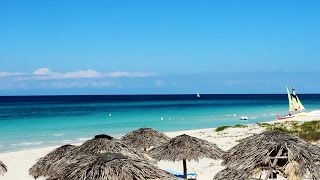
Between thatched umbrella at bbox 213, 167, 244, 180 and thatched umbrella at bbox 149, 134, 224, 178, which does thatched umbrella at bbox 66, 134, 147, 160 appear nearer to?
thatched umbrella at bbox 213, 167, 244, 180

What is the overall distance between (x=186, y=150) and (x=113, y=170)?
7.63 meters

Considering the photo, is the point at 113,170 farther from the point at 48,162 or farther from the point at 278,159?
the point at 48,162

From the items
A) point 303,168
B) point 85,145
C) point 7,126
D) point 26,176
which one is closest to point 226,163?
point 303,168

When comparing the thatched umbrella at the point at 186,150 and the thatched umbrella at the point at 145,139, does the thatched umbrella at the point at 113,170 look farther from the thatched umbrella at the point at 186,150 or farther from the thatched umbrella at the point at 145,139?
the thatched umbrella at the point at 145,139

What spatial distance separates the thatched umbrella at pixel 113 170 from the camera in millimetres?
6969

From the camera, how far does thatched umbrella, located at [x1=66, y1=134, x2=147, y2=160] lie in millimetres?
9692

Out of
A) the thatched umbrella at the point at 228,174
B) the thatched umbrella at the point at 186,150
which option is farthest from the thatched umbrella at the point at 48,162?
the thatched umbrella at the point at 228,174

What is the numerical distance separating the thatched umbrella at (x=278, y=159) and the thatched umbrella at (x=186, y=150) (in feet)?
13.1

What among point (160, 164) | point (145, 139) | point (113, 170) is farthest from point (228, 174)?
point (160, 164)

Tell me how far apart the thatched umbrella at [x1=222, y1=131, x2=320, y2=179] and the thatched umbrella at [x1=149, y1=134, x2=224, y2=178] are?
3.99 m

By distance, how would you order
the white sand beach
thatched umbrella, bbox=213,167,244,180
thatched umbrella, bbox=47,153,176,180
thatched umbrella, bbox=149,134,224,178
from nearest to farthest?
thatched umbrella, bbox=47,153,176,180
thatched umbrella, bbox=213,167,244,180
thatched umbrella, bbox=149,134,224,178
the white sand beach

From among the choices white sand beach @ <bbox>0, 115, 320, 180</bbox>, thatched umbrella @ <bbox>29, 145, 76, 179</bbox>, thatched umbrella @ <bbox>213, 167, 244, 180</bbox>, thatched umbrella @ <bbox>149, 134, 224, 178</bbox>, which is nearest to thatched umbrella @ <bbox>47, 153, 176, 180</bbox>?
thatched umbrella @ <bbox>213, 167, 244, 180</bbox>

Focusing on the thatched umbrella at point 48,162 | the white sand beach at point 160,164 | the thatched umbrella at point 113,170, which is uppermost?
the thatched umbrella at point 113,170

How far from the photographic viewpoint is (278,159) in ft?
32.5
